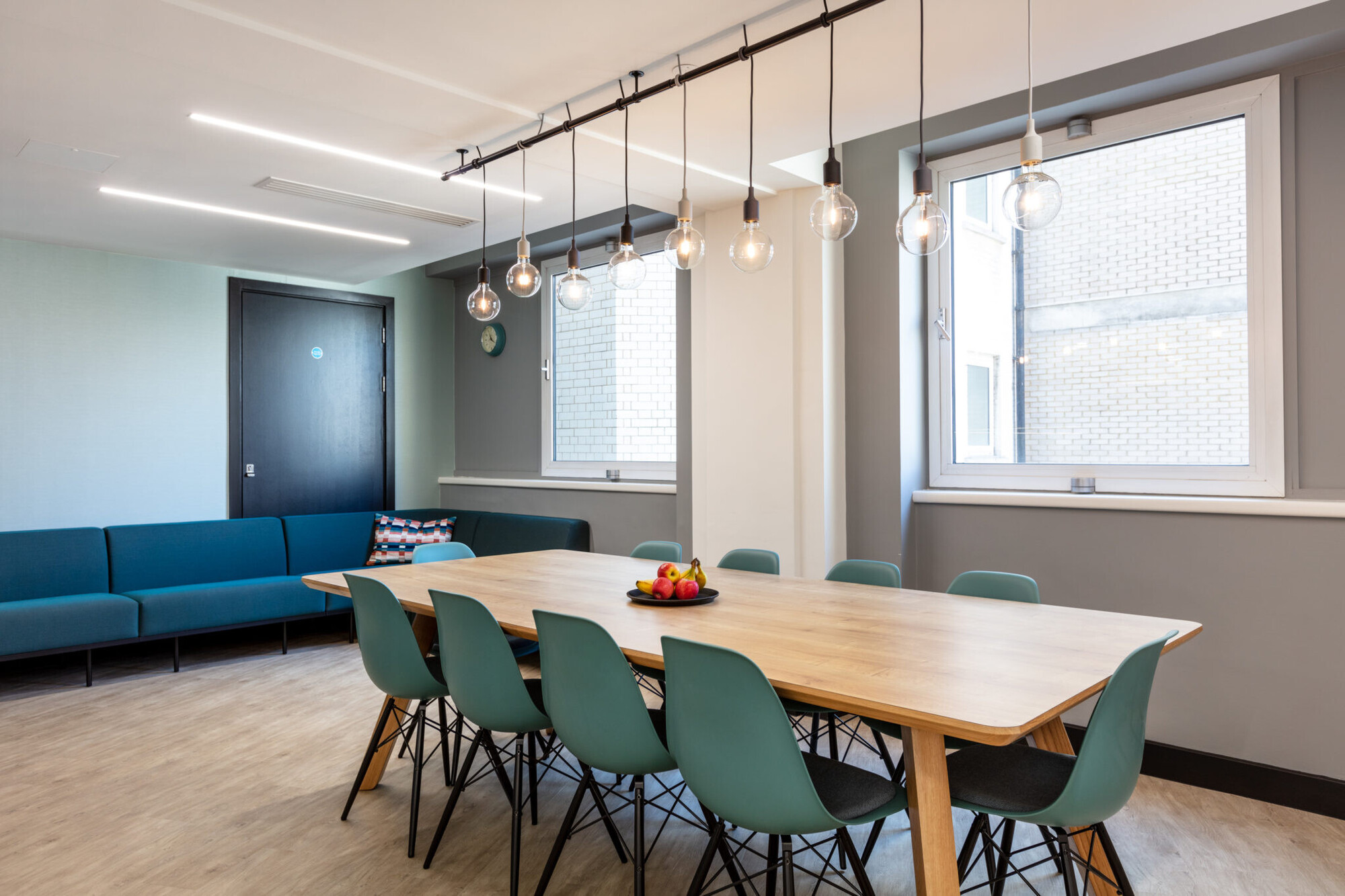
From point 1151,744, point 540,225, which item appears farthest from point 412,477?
point 1151,744

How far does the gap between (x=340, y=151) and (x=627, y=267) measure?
1.53 metres

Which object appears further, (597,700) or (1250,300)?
(1250,300)

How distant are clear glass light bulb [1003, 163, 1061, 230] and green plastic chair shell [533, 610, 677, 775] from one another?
59.3 inches

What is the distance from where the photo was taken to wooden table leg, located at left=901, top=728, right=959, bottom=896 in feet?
5.64

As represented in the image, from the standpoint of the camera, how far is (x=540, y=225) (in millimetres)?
4910

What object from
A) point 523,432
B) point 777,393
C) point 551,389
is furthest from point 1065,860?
point 523,432

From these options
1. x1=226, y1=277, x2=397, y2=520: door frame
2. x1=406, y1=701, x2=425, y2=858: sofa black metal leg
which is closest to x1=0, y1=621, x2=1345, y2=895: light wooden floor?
x1=406, y1=701, x2=425, y2=858: sofa black metal leg

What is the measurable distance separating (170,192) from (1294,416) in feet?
16.9

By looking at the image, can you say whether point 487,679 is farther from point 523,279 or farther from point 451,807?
point 523,279

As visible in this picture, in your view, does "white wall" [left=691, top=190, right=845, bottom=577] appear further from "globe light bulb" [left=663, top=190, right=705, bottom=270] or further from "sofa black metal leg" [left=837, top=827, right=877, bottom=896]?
"sofa black metal leg" [left=837, top=827, right=877, bottom=896]

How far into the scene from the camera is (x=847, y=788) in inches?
79.0

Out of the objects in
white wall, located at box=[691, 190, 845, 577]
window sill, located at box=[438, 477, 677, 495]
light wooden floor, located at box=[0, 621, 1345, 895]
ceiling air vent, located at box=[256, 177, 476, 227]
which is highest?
ceiling air vent, located at box=[256, 177, 476, 227]

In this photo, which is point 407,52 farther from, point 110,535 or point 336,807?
point 110,535

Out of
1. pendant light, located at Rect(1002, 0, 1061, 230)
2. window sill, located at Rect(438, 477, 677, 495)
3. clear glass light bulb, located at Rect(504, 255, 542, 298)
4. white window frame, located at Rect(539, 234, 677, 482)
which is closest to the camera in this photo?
pendant light, located at Rect(1002, 0, 1061, 230)
